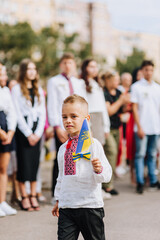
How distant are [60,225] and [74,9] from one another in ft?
272

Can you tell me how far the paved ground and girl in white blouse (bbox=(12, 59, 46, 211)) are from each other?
0.44 meters

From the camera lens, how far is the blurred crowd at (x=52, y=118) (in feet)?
17.7

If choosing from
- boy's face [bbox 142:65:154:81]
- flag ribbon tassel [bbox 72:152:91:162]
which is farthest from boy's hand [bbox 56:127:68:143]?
flag ribbon tassel [bbox 72:152:91:162]

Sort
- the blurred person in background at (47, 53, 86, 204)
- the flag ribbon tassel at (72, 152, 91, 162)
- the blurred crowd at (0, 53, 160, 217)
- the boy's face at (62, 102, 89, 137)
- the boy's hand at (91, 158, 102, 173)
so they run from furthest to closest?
the blurred person in background at (47, 53, 86, 204), the blurred crowd at (0, 53, 160, 217), the boy's face at (62, 102, 89, 137), the flag ribbon tassel at (72, 152, 91, 162), the boy's hand at (91, 158, 102, 173)

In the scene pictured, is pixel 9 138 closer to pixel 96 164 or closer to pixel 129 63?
pixel 96 164

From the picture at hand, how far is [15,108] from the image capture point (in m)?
5.68

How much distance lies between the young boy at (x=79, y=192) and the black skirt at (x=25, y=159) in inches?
103

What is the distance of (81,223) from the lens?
116 inches

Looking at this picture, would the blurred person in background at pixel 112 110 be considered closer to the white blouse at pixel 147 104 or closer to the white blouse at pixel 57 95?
the white blouse at pixel 147 104

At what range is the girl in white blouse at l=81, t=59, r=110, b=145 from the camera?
5.87 metres

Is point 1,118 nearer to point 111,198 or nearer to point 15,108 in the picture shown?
point 15,108

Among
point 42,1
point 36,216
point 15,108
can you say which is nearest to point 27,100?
point 15,108

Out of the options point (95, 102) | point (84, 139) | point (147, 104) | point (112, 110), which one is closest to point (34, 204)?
point (95, 102)

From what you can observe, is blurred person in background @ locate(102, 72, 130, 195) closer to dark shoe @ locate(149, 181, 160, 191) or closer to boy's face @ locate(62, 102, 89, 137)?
dark shoe @ locate(149, 181, 160, 191)
